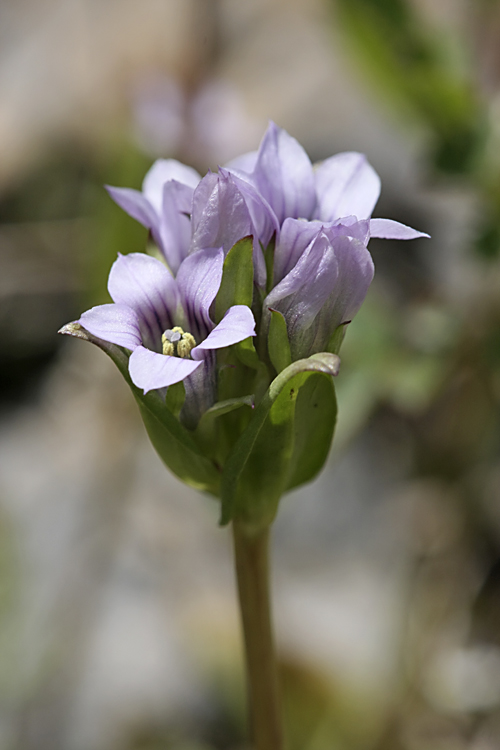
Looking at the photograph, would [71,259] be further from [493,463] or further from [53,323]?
[493,463]

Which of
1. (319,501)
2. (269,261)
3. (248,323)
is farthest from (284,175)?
(319,501)

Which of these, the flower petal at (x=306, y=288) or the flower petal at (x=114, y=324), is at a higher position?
the flower petal at (x=306, y=288)

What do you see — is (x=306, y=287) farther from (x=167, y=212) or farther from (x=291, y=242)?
(x=167, y=212)

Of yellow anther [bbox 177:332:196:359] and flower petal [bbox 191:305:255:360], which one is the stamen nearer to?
yellow anther [bbox 177:332:196:359]

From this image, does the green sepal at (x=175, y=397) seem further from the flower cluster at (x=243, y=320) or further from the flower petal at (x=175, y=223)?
the flower petal at (x=175, y=223)

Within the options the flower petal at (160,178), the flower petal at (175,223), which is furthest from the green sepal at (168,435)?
the flower petal at (160,178)

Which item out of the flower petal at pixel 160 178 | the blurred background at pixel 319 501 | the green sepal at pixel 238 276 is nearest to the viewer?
the green sepal at pixel 238 276

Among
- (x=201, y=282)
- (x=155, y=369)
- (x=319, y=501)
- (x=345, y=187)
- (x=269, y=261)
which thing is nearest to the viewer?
(x=155, y=369)
